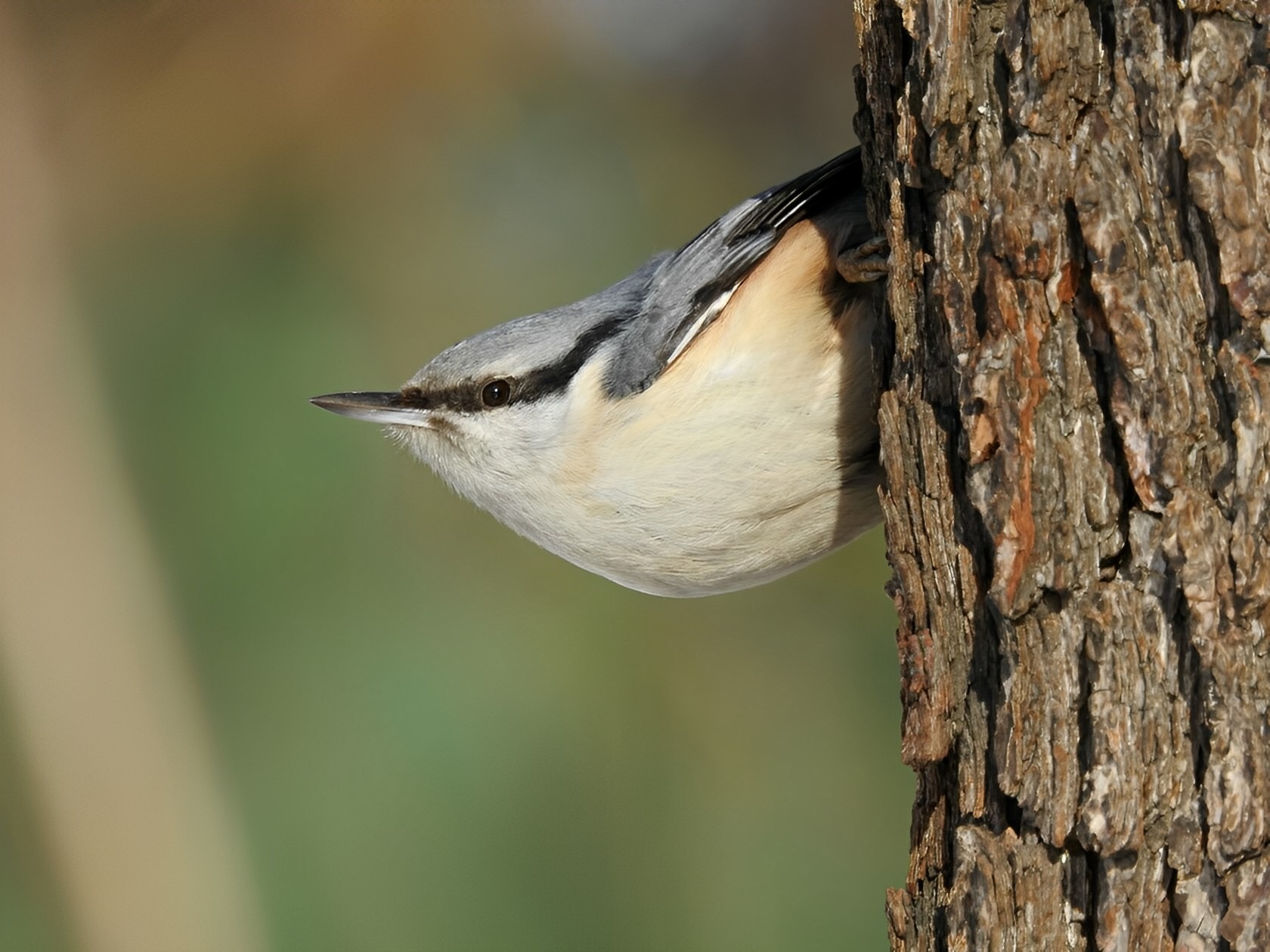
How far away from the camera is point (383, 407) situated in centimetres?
189

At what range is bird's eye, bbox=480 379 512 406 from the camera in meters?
1.81

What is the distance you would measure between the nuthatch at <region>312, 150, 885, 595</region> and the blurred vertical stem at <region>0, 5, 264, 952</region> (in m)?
1.78

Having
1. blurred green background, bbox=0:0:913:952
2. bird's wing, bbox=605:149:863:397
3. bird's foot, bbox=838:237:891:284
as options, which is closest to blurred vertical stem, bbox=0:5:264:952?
blurred green background, bbox=0:0:913:952

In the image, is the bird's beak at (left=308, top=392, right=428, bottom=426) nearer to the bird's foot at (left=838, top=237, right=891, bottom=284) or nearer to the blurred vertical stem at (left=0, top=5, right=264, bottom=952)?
the bird's foot at (left=838, top=237, right=891, bottom=284)

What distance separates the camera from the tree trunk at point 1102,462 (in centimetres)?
100

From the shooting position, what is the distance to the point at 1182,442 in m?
1.01

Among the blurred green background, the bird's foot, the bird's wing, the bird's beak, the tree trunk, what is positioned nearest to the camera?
the tree trunk

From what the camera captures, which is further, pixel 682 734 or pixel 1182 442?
pixel 682 734

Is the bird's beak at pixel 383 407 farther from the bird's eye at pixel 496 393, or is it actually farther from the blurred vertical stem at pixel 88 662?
the blurred vertical stem at pixel 88 662

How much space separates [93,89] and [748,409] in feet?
9.13

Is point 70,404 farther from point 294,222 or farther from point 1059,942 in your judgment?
Answer: point 1059,942

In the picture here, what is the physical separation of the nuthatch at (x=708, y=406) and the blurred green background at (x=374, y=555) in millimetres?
1451

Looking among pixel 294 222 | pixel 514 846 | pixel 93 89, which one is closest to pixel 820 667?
pixel 514 846

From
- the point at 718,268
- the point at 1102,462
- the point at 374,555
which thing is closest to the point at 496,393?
the point at 718,268
